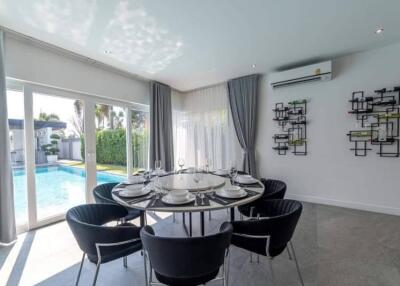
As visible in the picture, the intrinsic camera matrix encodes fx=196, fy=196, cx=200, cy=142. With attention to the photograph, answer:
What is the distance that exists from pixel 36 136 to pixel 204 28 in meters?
2.78

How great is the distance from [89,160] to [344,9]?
4.09 m

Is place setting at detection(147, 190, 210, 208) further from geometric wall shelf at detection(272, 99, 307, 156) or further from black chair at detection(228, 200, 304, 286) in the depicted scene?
geometric wall shelf at detection(272, 99, 307, 156)

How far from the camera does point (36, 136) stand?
9.29 ft

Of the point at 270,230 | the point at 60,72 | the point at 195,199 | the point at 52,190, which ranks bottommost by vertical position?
the point at 52,190

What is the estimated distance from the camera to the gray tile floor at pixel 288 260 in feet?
5.73

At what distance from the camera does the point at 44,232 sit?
2695 mm

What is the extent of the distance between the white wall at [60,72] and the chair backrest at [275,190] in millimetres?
3090

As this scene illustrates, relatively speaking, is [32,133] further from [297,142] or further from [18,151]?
[297,142]

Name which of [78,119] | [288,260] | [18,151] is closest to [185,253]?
[288,260]

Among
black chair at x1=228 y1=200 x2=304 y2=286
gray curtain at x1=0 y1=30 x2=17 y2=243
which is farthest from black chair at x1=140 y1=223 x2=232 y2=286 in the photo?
gray curtain at x1=0 y1=30 x2=17 y2=243

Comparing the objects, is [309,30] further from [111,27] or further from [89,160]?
[89,160]

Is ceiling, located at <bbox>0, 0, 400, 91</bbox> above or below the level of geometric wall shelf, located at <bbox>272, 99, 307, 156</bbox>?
above

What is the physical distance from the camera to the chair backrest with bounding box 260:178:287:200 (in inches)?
85.6

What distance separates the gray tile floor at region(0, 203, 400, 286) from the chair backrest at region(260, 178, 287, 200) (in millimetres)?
611
